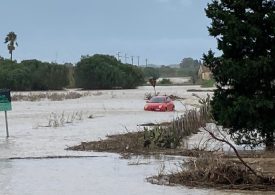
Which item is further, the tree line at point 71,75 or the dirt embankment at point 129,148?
the tree line at point 71,75

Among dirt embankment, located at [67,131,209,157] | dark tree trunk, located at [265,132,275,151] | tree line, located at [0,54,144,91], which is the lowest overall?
dirt embankment, located at [67,131,209,157]

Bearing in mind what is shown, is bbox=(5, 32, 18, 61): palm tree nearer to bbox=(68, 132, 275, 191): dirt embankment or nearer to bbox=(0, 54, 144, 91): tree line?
bbox=(0, 54, 144, 91): tree line

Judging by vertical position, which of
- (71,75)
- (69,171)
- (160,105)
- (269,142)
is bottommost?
(69,171)

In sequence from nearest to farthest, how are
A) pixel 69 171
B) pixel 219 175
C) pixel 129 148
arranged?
pixel 219 175, pixel 69 171, pixel 129 148

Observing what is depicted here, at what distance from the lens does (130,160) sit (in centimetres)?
1852

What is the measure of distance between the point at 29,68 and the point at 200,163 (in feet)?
356

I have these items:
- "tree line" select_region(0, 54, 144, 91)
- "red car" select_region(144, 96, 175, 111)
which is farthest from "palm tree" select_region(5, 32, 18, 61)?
"red car" select_region(144, 96, 175, 111)

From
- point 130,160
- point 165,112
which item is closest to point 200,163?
point 130,160

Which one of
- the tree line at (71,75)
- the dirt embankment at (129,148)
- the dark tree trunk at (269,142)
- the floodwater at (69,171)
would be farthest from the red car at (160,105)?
the tree line at (71,75)

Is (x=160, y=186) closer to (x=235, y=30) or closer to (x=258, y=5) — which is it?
(x=235, y=30)

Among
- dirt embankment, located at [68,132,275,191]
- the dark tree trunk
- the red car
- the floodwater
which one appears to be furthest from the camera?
the red car

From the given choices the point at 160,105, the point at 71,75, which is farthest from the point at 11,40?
the point at 160,105

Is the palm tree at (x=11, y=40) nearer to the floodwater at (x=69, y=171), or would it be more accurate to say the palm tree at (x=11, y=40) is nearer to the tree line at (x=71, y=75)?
the tree line at (x=71, y=75)

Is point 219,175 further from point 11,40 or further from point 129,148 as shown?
point 11,40
